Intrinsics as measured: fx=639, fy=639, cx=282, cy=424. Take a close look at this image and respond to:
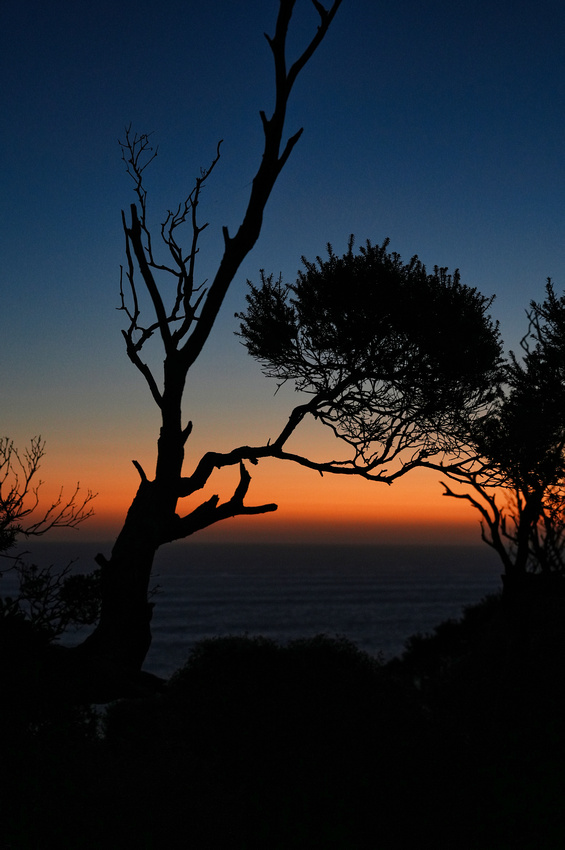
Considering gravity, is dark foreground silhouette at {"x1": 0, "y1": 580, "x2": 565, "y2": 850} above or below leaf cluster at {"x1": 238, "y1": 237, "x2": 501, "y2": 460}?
below

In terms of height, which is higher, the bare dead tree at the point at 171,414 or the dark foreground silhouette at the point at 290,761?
the bare dead tree at the point at 171,414

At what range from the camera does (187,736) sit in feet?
43.5

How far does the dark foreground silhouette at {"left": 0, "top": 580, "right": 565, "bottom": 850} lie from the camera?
9055mm

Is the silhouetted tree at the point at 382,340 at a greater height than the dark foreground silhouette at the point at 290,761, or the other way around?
the silhouetted tree at the point at 382,340

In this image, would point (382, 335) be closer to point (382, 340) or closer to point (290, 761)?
point (382, 340)

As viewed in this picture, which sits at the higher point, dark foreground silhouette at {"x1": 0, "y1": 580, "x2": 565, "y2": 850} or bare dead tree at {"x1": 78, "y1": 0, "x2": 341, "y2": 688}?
bare dead tree at {"x1": 78, "y1": 0, "x2": 341, "y2": 688}

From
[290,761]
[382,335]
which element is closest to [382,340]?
[382,335]

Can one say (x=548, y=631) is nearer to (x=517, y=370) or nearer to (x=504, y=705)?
(x=504, y=705)

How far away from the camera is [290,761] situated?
11680mm

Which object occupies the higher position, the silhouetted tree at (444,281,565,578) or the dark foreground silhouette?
the silhouetted tree at (444,281,565,578)

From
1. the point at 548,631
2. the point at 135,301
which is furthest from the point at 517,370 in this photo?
the point at 548,631

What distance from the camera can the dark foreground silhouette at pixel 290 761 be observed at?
29.7ft

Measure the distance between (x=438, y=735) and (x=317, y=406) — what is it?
24.8ft

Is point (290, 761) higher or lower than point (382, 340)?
lower
